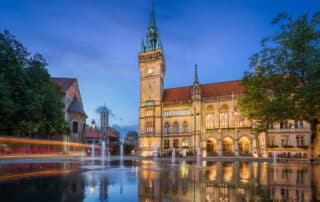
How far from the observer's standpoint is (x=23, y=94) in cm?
2933

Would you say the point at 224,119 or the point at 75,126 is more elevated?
the point at 224,119

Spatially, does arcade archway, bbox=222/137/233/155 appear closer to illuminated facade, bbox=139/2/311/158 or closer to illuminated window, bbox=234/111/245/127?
illuminated facade, bbox=139/2/311/158

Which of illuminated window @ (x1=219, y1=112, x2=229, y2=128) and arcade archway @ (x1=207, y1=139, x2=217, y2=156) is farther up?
illuminated window @ (x1=219, y1=112, x2=229, y2=128)

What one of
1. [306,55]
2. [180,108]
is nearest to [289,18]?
[306,55]

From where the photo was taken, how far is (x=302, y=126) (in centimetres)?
5566

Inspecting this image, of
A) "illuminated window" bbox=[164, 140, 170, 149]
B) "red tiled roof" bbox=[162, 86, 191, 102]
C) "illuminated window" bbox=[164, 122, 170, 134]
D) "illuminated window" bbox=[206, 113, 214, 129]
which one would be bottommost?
"illuminated window" bbox=[164, 140, 170, 149]

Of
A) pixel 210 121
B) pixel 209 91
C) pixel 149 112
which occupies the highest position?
pixel 209 91

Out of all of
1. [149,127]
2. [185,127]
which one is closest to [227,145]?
[185,127]

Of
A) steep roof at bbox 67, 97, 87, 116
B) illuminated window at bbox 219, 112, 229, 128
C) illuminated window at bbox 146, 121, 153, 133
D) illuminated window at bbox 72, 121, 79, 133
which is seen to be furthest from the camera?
illuminated window at bbox 146, 121, 153, 133

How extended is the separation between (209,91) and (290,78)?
47.0 metres

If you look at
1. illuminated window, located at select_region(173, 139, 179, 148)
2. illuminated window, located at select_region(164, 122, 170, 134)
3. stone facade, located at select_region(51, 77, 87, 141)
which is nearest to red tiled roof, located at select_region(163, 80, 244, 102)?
illuminated window, located at select_region(164, 122, 170, 134)

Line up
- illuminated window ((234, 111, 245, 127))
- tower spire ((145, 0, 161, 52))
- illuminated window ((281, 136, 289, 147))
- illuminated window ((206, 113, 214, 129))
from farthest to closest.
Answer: tower spire ((145, 0, 161, 52))
illuminated window ((206, 113, 214, 129))
illuminated window ((234, 111, 245, 127))
illuminated window ((281, 136, 289, 147))

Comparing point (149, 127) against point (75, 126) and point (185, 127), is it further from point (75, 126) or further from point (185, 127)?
point (75, 126)

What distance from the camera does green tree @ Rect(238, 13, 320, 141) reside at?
62.1 ft
